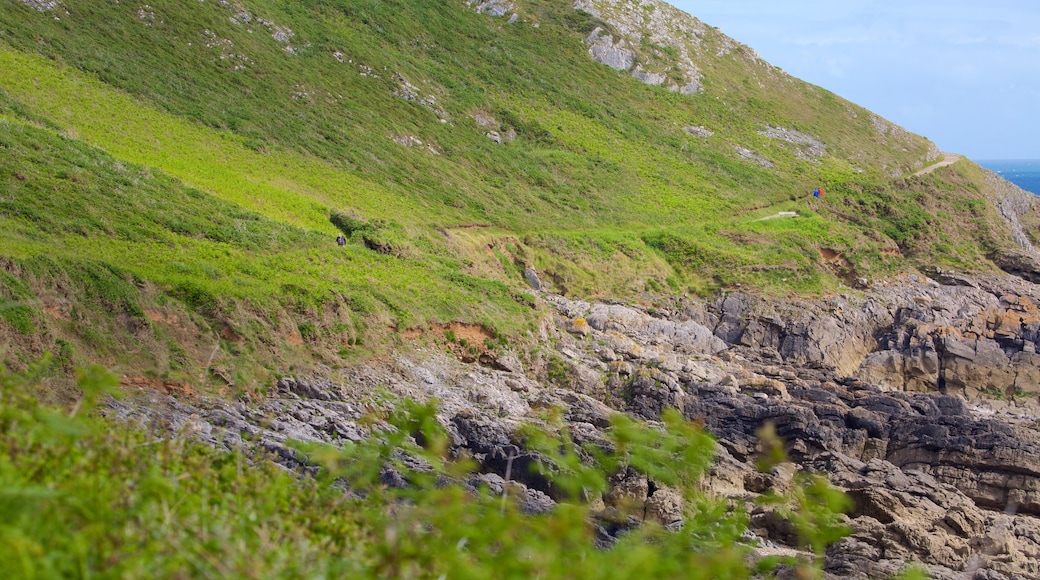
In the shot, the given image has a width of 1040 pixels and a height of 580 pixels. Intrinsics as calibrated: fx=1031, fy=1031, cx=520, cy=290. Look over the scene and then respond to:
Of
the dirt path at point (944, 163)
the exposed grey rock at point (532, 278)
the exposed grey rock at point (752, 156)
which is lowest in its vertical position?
the exposed grey rock at point (532, 278)

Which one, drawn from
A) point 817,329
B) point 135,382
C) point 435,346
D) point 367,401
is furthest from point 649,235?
point 135,382

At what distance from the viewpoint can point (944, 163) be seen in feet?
213

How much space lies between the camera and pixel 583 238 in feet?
131

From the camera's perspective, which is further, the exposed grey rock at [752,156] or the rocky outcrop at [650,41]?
the rocky outcrop at [650,41]

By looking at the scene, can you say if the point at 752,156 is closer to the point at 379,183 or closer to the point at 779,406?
the point at 379,183

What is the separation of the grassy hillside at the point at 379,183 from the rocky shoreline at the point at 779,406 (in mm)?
1431

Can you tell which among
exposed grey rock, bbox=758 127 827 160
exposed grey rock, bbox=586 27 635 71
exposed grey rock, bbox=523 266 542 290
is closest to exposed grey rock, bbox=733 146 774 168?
exposed grey rock, bbox=758 127 827 160

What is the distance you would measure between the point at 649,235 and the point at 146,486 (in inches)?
1489

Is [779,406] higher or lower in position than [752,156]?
lower

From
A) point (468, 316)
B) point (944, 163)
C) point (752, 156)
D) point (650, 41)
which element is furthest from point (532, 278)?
point (944, 163)

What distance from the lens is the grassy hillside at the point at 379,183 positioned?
20.9 m

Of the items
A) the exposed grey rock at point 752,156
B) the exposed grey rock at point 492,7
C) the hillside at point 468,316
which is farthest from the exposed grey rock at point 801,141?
the exposed grey rock at point 492,7

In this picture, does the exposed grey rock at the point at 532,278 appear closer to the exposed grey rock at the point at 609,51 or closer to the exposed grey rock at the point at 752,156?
the exposed grey rock at the point at 752,156

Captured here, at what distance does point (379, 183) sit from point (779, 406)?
19559 mm
